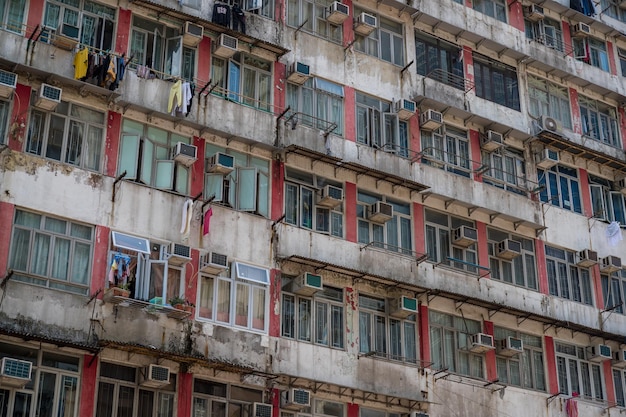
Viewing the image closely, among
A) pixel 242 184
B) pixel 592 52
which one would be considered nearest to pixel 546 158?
pixel 592 52

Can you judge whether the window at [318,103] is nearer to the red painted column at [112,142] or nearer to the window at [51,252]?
the red painted column at [112,142]

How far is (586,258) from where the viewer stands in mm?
25016

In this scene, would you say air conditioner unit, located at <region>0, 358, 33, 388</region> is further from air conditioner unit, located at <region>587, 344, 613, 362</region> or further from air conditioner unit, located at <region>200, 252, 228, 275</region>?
air conditioner unit, located at <region>587, 344, 613, 362</region>

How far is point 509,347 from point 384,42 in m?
7.75

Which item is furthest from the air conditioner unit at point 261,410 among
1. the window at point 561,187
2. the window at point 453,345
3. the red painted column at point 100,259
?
the window at point 561,187

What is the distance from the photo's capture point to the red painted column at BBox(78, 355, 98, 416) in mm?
17172

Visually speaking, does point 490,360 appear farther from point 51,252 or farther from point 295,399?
point 51,252

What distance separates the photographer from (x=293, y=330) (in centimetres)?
2011

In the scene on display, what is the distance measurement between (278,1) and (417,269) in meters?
6.76

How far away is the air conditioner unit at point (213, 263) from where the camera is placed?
19109 millimetres

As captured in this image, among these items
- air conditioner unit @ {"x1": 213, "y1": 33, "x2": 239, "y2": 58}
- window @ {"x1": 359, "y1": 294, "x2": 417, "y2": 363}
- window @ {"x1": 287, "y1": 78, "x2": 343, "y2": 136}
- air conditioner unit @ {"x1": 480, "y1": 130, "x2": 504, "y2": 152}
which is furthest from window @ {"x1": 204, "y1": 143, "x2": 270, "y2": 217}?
air conditioner unit @ {"x1": 480, "y1": 130, "x2": 504, "y2": 152}

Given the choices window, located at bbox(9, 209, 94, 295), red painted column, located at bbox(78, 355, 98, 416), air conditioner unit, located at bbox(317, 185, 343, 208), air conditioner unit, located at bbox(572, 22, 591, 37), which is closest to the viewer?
red painted column, located at bbox(78, 355, 98, 416)

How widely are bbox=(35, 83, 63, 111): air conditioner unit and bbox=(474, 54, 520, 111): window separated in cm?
1104

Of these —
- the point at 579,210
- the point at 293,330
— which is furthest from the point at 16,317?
the point at 579,210
